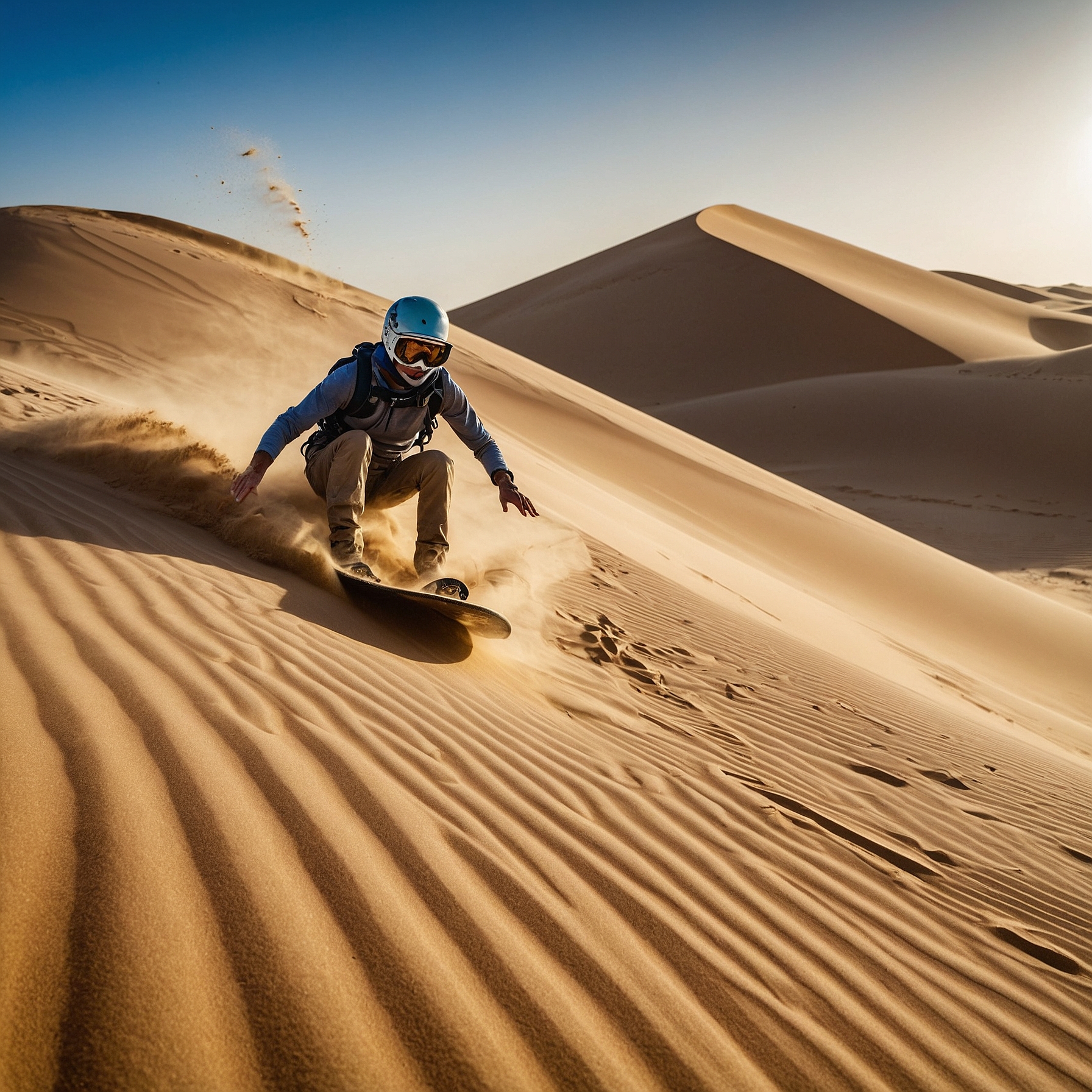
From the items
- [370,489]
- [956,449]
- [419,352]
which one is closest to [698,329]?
[956,449]

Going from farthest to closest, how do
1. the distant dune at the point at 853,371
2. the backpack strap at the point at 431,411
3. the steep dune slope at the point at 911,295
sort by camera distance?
1. the steep dune slope at the point at 911,295
2. the distant dune at the point at 853,371
3. the backpack strap at the point at 431,411

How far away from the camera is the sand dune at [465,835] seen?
1.31 metres

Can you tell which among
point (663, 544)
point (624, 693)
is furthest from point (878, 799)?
point (663, 544)

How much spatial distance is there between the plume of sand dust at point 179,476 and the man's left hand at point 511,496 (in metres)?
1.11

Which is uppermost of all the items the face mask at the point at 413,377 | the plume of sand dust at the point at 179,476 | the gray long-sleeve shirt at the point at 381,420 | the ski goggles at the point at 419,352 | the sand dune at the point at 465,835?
the ski goggles at the point at 419,352

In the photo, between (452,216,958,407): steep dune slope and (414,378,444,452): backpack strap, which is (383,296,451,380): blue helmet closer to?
(414,378,444,452): backpack strap

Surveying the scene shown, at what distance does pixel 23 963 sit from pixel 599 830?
1513mm

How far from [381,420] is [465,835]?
2.79m

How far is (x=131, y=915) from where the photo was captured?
4.40ft

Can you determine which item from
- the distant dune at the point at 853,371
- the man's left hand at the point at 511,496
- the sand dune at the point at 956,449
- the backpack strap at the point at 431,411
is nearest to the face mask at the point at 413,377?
the backpack strap at the point at 431,411

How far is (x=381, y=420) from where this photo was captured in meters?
4.24

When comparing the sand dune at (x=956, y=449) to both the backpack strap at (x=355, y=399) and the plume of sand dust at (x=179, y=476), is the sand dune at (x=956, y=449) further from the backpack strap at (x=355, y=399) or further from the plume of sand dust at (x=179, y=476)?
the plume of sand dust at (x=179, y=476)

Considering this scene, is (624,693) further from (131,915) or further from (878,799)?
(131,915)

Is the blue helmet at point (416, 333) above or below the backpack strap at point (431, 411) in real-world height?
above
